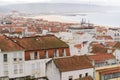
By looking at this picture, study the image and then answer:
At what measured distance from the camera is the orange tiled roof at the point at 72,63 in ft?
119

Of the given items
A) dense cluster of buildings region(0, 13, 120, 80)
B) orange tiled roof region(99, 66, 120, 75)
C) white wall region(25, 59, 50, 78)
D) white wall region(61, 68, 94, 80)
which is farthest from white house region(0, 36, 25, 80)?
orange tiled roof region(99, 66, 120, 75)

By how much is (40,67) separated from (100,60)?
7.18 metres

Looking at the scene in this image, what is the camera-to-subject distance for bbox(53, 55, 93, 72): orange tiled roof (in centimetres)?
3619

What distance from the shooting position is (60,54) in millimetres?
41125

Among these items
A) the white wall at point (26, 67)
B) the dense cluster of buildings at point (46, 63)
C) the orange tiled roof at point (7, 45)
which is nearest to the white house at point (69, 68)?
the dense cluster of buildings at point (46, 63)

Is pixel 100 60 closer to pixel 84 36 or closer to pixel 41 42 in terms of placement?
pixel 41 42

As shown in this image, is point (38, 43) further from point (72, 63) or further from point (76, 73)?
point (76, 73)

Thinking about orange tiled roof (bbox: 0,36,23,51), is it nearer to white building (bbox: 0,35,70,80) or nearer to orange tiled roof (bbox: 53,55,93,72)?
white building (bbox: 0,35,70,80)

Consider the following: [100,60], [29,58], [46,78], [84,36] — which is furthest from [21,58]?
[84,36]

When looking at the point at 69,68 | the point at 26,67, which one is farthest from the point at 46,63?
the point at 69,68

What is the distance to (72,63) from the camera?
122 ft

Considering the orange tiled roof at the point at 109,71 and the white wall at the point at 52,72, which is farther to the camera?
the orange tiled roof at the point at 109,71

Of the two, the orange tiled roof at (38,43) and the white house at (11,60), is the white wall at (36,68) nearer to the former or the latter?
the white house at (11,60)

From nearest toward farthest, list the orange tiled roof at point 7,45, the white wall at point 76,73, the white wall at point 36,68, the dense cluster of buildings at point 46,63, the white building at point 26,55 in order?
the white wall at point 76,73 < the dense cluster of buildings at point 46,63 < the white building at point 26,55 < the orange tiled roof at point 7,45 < the white wall at point 36,68
